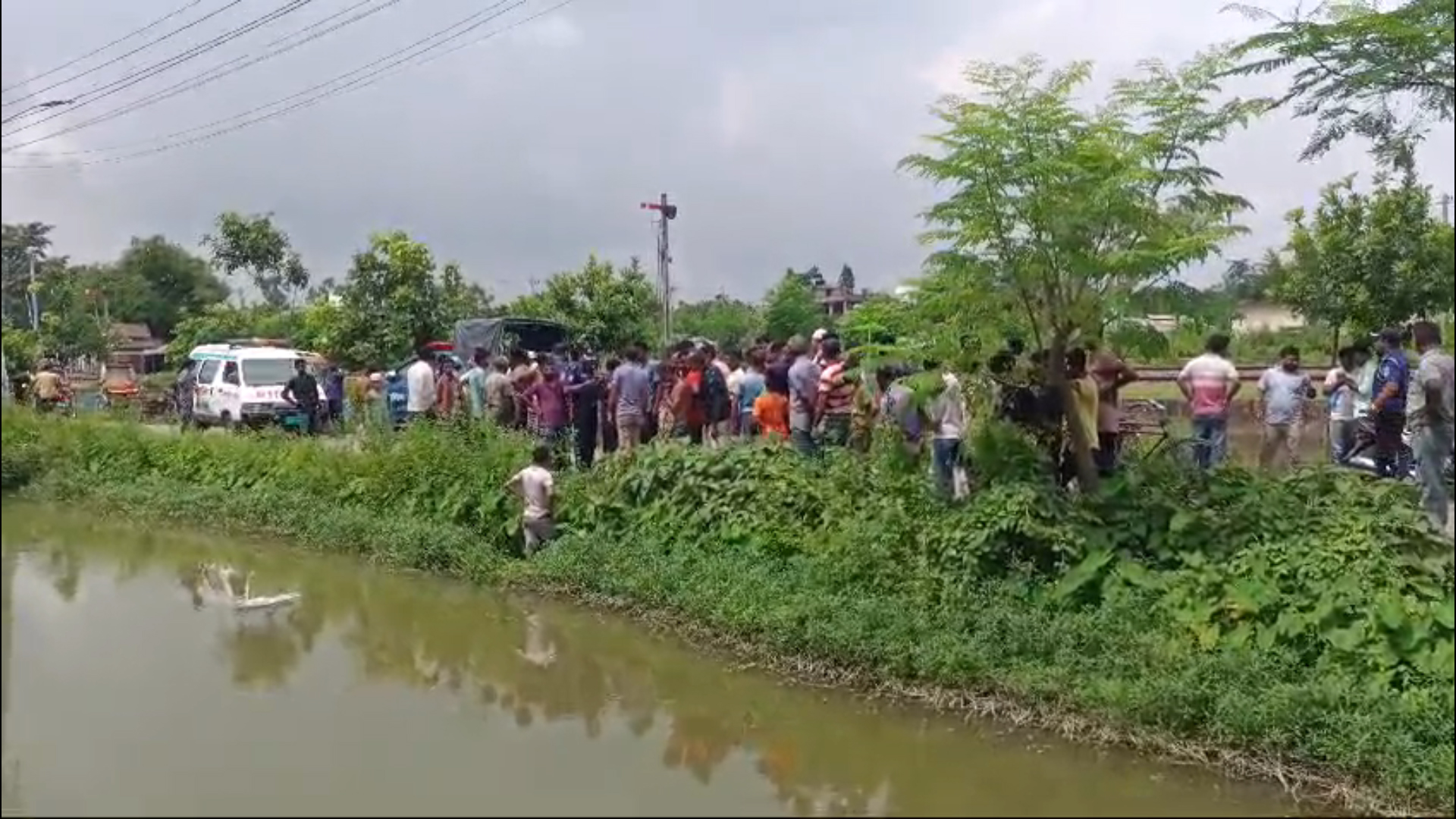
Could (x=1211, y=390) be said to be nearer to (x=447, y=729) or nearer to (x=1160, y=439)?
(x=1160, y=439)

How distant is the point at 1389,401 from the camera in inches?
420

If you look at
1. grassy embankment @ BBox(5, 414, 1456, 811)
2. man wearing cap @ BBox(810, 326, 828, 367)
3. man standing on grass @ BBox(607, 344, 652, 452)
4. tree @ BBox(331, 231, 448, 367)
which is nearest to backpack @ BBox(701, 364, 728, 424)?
man standing on grass @ BBox(607, 344, 652, 452)

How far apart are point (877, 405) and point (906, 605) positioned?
3.53m

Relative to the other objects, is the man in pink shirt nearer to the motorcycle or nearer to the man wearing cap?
the motorcycle

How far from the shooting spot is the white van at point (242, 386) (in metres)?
21.9

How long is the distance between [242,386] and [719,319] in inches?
852

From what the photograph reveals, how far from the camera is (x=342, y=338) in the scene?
29000 millimetres

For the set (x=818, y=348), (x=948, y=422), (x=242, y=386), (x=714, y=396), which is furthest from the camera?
(x=242, y=386)

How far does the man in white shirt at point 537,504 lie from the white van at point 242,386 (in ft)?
36.4

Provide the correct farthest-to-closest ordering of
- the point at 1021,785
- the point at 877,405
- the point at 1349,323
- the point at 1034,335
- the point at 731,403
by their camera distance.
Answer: the point at 1349,323
the point at 731,403
the point at 877,405
the point at 1034,335
the point at 1021,785

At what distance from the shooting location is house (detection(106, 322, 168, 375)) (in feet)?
99.9

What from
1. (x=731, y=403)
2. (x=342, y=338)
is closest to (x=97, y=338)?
(x=342, y=338)

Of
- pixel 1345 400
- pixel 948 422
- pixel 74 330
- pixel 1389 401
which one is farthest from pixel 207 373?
pixel 1389 401

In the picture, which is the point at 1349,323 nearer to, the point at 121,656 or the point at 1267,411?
the point at 1267,411
